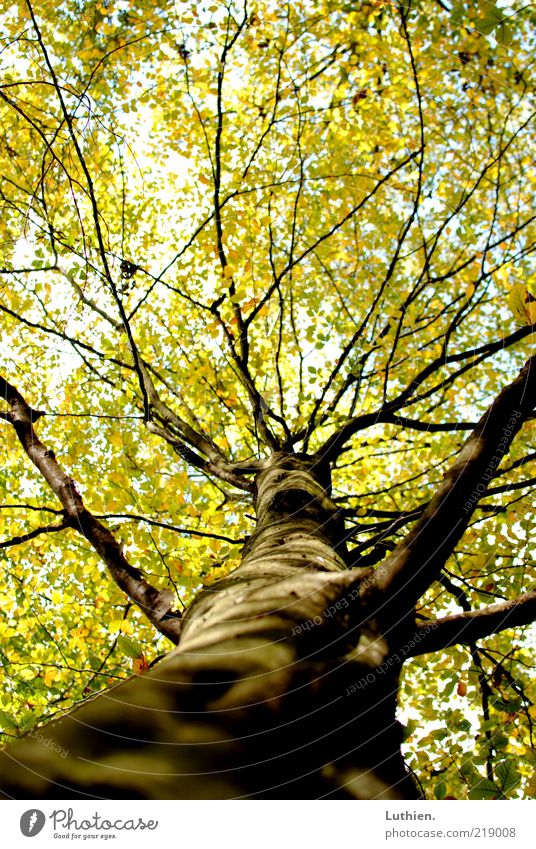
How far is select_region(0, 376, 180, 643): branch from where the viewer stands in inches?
92.9

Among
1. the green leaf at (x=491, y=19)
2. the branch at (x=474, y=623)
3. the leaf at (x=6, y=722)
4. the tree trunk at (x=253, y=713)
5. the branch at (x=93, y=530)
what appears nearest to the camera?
the tree trunk at (x=253, y=713)

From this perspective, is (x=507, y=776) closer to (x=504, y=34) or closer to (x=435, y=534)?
(x=435, y=534)

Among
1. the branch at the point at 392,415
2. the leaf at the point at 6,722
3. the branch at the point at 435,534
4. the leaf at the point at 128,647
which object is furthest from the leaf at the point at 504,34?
the leaf at the point at 6,722

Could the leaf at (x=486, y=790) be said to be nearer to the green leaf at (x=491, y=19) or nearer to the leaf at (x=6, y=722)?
the leaf at (x=6, y=722)

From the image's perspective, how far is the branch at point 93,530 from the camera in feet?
7.74

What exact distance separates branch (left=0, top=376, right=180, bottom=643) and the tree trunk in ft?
2.14

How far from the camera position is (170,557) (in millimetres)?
4152

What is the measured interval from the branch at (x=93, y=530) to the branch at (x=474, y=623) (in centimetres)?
109

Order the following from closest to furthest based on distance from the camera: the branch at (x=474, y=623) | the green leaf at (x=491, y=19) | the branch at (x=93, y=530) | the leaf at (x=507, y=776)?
the green leaf at (x=491, y=19), the branch at (x=474, y=623), the branch at (x=93, y=530), the leaf at (x=507, y=776)

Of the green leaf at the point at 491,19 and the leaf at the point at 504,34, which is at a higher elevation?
the leaf at the point at 504,34

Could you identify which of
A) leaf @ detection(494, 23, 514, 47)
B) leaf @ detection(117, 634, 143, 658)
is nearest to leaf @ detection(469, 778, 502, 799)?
leaf @ detection(117, 634, 143, 658)

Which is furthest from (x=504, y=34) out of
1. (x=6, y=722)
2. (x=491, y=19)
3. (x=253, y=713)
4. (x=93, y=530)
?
(x=6, y=722)

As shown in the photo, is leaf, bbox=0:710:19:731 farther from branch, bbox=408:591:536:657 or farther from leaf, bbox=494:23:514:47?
leaf, bbox=494:23:514:47

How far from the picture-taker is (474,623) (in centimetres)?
185
